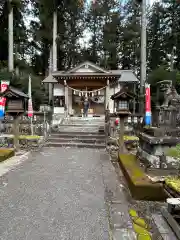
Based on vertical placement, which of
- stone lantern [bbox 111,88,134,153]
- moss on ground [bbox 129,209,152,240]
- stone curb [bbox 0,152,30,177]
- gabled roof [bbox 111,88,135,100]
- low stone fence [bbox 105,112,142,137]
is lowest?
moss on ground [bbox 129,209,152,240]

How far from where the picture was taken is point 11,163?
6965 mm

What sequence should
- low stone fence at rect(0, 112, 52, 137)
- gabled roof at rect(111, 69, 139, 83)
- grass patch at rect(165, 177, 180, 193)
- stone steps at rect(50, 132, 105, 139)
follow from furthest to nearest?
gabled roof at rect(111, 69, 139, 83)
low stone fence at rect(0, 112, 52, 137)
stone steps at rect(50, 132, 105, 139)
grass patch at rect(165, 177, 180, 193)

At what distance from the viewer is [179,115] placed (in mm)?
6418

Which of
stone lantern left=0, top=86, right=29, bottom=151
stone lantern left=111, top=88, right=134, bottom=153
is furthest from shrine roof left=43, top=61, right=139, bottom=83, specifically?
stone lantern left=111, top=88, right=134, bottom=153

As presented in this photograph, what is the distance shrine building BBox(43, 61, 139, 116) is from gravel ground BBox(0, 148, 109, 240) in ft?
36.8

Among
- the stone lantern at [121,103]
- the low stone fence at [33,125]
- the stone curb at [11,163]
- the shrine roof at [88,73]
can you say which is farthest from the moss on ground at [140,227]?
the shrine roof at [88,73]

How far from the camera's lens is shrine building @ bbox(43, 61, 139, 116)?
56.8ft

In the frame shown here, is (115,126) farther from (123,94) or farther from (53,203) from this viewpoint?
(53,203)

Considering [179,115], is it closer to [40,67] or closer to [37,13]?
[37,13]

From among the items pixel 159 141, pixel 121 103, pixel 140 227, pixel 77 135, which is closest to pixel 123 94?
pixel 121 103

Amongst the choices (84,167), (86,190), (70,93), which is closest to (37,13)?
(70,93)

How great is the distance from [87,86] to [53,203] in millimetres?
15467

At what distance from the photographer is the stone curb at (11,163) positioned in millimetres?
6105

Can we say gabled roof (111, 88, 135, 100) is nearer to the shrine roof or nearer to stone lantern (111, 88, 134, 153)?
stone lantern (111, 88, 134, 153)
